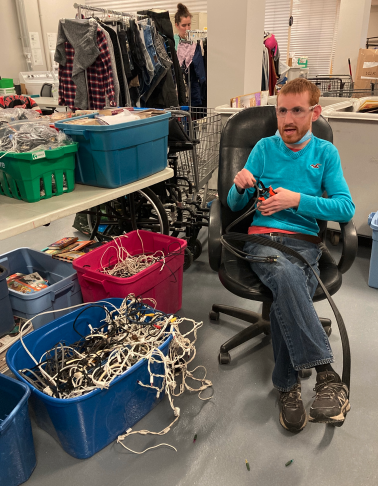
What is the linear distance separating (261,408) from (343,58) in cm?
686

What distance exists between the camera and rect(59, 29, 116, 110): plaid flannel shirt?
10.0 feet

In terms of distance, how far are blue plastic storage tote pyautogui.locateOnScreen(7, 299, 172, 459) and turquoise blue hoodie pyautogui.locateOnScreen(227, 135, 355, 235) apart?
2.27 ft

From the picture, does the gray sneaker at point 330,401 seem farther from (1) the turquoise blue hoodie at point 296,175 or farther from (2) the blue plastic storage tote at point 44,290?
(2) the blue plastic storage tote at point 44,290

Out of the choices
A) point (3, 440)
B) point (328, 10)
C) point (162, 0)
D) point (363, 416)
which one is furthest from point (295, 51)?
point (3, 440)

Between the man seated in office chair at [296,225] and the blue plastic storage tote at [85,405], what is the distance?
0.46 m

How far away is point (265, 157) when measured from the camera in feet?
5.43

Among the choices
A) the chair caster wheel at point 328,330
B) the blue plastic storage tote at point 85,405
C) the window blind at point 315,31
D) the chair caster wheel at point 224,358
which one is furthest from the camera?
the window blind at point 315,31

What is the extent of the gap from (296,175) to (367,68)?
3626 mm

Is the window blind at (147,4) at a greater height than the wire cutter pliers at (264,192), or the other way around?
the window blind at (147,4)

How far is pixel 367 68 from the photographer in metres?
4.38

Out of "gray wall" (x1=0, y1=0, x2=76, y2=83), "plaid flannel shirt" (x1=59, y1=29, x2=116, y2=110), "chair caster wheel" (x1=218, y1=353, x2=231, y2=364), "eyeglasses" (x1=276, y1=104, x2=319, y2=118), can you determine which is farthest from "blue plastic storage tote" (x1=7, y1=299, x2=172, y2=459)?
"gray wall" (x1=0, y1=0, x2=76, y2=83)

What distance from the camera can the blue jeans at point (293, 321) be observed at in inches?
52.1

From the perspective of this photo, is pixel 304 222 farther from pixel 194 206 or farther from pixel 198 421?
pixel 194 206

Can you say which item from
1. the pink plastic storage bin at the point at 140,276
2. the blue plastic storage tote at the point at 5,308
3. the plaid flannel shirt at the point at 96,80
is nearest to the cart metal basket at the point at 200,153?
the pink plastic storage bin at the point at 140,276
